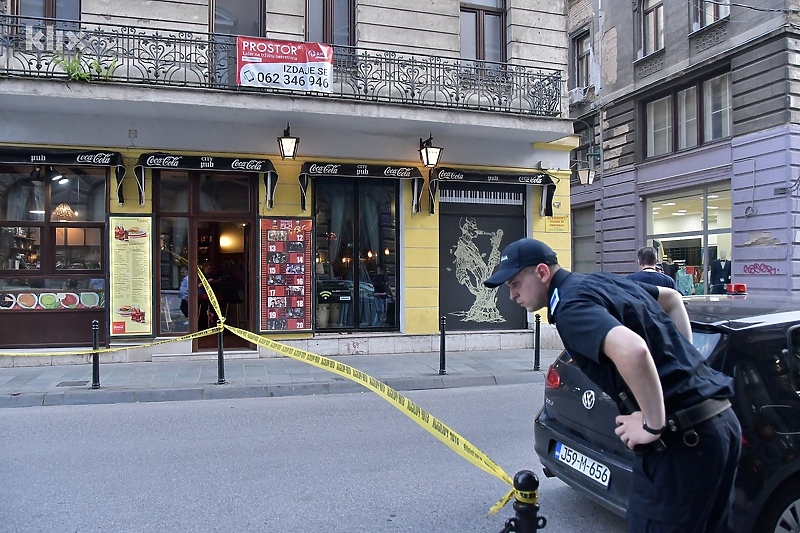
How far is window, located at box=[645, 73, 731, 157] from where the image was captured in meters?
17.5

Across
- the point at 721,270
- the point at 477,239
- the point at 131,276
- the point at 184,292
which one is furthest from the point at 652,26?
the point at 131,276

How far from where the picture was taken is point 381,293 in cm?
1241

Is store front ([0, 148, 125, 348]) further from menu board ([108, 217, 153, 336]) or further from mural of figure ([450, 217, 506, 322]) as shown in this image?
mural of figure ([450, 217, 506, 322])

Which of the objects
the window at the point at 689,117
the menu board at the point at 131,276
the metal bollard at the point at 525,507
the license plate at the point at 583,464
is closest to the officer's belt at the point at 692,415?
the metal bollard at the point at 525,507

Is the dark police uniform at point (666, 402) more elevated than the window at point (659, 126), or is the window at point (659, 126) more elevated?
the window at point (659, 126)

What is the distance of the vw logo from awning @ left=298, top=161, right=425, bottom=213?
8.46m

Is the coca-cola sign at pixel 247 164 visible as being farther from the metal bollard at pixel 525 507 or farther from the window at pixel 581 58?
the window at pixel 581 58

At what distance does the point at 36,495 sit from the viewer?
4707 mm

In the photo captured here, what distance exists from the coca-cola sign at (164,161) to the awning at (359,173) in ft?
7.22

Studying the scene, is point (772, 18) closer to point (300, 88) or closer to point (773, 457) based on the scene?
point (300, 88)

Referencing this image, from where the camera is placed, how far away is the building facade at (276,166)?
413 inches

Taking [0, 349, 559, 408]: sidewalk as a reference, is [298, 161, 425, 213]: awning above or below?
above

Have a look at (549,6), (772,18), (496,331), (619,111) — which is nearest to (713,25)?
(772,18)

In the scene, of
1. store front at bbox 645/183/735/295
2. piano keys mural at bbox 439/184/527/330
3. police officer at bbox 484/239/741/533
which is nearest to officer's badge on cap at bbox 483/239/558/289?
police officer at bbox 484/239/741/533
